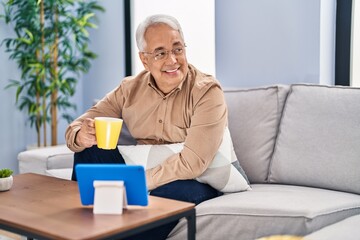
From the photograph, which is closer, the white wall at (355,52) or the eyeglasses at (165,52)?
the eyeglasses at (165,52)

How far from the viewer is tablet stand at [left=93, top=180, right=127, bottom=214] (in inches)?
61.6

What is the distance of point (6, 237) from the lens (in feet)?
10.2

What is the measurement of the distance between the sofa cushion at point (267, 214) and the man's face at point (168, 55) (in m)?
0.55

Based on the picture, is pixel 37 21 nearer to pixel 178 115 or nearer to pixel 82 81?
pixel 82 81

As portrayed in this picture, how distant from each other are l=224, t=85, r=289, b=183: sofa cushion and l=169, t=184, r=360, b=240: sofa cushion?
358 mm

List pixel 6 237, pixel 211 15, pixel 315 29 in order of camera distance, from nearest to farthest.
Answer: pixel 315 29 < pixel 6 237 < pixel 211 15

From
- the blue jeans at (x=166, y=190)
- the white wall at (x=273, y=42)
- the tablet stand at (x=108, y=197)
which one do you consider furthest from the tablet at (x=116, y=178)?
the white wall at (x=273, y=42)

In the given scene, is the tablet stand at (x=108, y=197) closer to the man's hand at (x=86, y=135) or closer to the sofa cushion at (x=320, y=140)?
the man's hand at (x=86, y=135)

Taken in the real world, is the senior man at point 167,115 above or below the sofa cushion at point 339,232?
above

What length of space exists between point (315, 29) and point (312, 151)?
0.74 meters

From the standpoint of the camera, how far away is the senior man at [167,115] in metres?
2.16


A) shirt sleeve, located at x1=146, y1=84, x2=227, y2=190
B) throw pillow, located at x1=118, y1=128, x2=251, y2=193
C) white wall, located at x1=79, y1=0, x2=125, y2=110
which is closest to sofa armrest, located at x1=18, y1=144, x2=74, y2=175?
throw pillow, located at x1=118, y1=128, x2=251, y2=193

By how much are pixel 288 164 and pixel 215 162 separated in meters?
0.38

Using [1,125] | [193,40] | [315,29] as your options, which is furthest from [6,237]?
[315,29]
